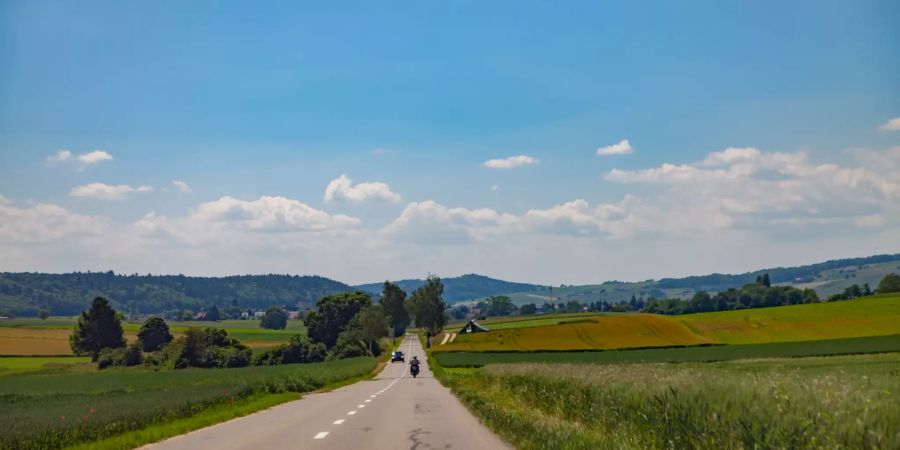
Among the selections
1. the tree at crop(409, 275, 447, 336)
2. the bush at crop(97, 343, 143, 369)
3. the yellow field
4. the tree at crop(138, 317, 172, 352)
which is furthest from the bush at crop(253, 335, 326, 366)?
the tree at crop(409, 275, 447, 336)

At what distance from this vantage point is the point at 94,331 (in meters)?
135

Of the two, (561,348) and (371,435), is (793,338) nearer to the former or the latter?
(561,348)

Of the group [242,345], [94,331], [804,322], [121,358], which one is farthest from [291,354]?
[804,322]

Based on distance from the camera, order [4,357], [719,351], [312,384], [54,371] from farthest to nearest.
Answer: [4,357] < [54,371] < [719,351] < [312,384]

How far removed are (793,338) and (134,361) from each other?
92.4 metres

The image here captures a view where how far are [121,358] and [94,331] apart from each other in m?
26.0

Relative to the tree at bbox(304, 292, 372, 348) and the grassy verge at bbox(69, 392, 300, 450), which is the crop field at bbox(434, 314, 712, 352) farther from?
the grassy verge at bbox(69, 392, 300, 450)

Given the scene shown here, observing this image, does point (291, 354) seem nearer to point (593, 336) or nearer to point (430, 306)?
point (593, 336)

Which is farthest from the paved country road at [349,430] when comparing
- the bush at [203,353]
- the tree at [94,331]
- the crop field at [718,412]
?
the tree at [94,331]

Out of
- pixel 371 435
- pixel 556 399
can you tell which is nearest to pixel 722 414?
pixel 371 435

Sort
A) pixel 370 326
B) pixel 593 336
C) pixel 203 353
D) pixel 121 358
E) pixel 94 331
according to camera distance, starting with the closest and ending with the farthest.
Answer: pixel 203 353
pixel 593 336
pixel 121 358
pixel 370 326
pixel 94 331

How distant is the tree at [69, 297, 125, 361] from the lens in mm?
134250

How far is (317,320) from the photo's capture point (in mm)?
155000

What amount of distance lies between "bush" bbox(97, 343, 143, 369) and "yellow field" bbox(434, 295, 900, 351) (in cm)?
4569
